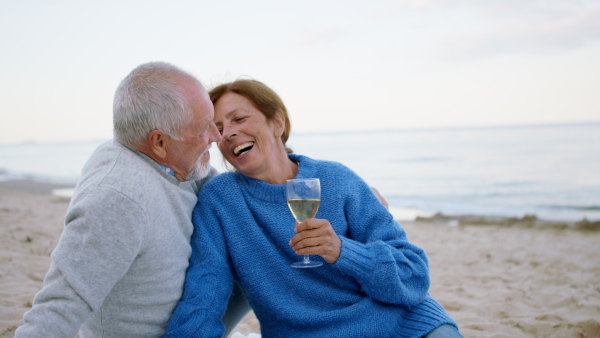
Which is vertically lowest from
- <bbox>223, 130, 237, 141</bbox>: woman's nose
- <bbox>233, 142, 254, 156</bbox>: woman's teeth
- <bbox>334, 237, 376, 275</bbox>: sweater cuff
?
<bbox>334, 237, 376, 275</bbox>: sweater cuff

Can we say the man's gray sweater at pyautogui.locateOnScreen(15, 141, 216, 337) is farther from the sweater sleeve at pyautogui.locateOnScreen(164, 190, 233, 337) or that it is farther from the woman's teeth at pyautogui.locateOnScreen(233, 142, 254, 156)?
the woman's teeth at pyautogui.locateOnScreen(233, 142, 254, 156)

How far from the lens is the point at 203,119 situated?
2145 millimetres

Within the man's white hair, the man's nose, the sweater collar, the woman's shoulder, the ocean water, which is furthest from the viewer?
the ocean water

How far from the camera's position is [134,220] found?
178 cm

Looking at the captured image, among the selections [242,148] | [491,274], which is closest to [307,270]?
[242,148]

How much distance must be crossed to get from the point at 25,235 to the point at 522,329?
6.60 m

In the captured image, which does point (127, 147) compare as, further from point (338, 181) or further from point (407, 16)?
point (407, 16)

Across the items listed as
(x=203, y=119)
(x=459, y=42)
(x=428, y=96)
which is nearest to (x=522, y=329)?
(x=203, y=119)

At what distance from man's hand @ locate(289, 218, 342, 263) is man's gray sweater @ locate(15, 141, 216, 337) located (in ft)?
1.78

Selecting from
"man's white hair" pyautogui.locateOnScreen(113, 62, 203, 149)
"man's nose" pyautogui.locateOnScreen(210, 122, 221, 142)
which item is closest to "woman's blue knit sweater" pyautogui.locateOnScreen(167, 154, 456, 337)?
"man's nose" pyautogui.locateOnScreen(210, 122, 221, 142)

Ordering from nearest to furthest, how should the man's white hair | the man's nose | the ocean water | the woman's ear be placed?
the man's white hair
the man's nose
the woman's ear
the ocean water

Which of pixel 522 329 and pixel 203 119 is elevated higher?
pixel 203 119

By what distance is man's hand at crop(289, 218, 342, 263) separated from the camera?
6.82 ft

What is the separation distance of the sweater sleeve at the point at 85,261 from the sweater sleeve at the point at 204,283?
0.42 meters
